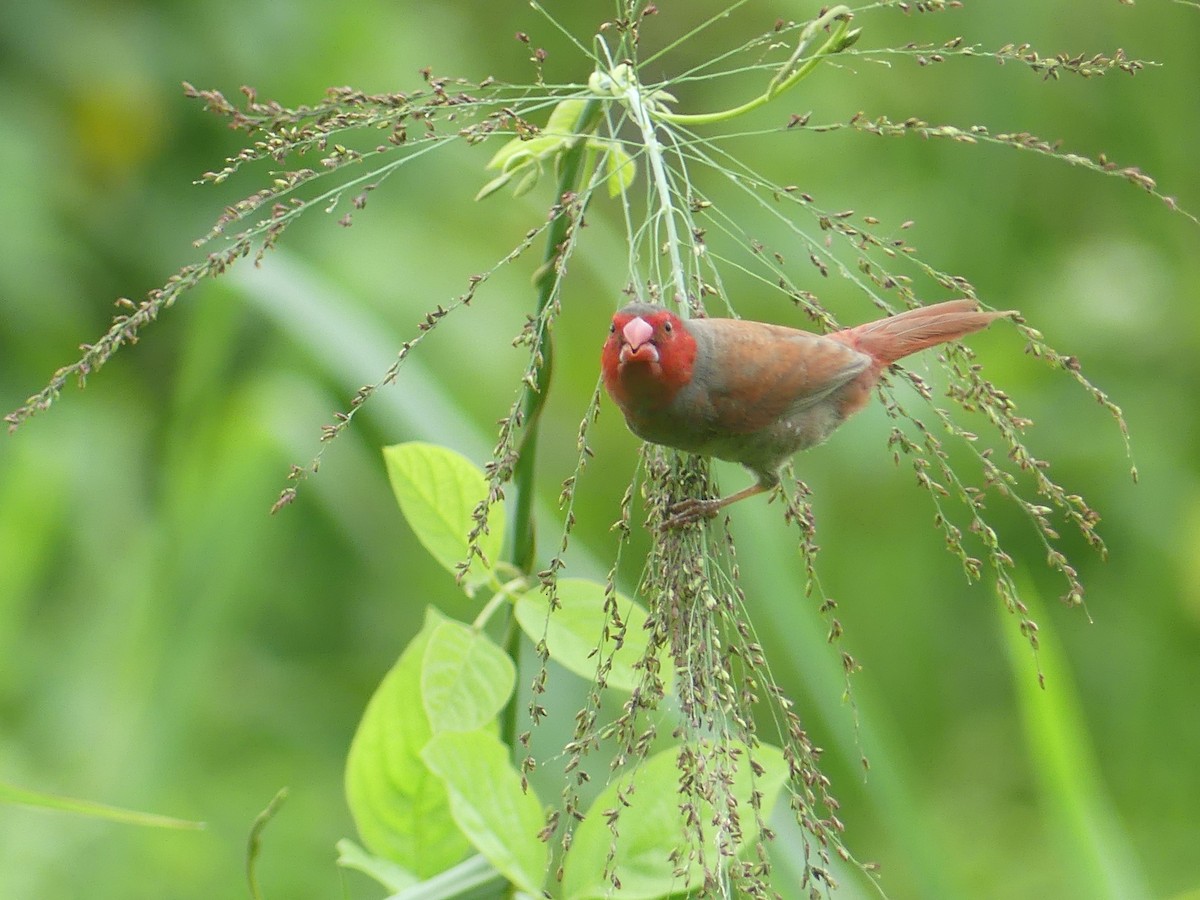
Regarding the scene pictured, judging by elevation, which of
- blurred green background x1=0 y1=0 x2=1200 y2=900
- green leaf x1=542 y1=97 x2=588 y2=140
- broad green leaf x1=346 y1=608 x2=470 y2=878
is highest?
blurred green background x1=0 y1=0 x2=1200 y2=900

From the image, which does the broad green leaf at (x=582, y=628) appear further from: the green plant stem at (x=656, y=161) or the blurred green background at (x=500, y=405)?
the blurred green background at (x=500, y=405)

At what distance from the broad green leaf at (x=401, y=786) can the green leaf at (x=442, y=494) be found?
0.27 ft

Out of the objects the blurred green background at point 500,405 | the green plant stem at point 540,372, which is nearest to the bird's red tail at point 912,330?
the green plant stem at point 540,372

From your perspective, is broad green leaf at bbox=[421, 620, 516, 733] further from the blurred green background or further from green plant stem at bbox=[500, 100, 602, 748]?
the blurred green background

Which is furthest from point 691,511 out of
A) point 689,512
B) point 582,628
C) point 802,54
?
point 802,54

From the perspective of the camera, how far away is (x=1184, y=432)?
3.62 m

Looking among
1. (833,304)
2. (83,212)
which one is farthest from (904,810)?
(83,212)

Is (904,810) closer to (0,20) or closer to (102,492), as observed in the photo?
(102,492)

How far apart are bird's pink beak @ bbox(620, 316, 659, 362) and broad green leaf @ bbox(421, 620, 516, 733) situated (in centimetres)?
39

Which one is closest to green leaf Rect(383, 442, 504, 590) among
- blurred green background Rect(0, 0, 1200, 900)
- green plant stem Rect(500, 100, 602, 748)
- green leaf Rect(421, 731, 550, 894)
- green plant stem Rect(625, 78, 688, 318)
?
green plant stem Rect(500, 100, 602, 748)

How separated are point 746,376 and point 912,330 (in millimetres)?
236

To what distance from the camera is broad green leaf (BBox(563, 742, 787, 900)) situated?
1.05m

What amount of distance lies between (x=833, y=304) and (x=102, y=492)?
78.4 inches

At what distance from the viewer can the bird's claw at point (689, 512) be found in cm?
104
